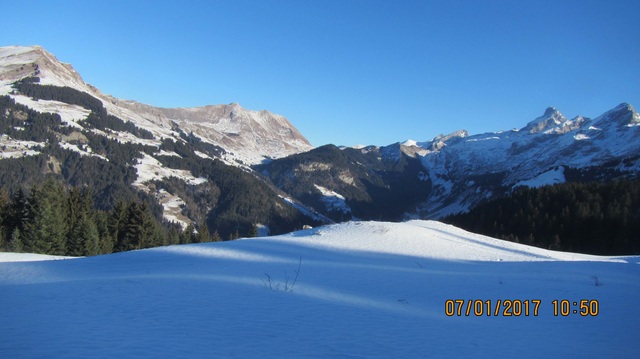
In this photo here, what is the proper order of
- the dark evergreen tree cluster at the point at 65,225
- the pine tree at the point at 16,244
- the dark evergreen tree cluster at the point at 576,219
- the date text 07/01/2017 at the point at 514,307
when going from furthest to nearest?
the dark evergreen tree cluster at the point at 576,219 < the dark evergreen tree cluster at the point at 65,225 < the pine tree at the point at 16,244 < the date text 07/01/2017 at the point at 514,307

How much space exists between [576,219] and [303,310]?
108m

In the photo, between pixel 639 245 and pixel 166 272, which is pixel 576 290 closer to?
pixel 166 272

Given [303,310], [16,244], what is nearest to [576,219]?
[303,310]

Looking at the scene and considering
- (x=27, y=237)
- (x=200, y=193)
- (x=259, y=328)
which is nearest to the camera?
(x=259, y=328)

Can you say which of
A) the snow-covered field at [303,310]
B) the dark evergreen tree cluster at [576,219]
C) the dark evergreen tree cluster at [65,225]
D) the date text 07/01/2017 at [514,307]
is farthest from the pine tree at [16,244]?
the dark evergreen tree cluster at [576,219]

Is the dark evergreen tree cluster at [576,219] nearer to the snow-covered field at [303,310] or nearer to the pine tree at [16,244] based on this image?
the snow-covered field at [303,310]

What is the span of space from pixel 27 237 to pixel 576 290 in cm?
5466

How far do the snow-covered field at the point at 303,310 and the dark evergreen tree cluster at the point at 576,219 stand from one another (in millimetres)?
79220

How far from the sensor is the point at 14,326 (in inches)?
327

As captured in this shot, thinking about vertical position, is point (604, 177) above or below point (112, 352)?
above

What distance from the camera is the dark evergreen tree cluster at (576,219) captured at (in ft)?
295

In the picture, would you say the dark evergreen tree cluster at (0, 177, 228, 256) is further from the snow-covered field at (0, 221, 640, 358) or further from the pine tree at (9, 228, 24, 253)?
the snow-covered field at (0, 221, 640, 358)

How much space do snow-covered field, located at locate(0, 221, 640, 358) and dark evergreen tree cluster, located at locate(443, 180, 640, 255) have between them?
7922cm

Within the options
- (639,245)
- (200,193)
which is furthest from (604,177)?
(200,193)
